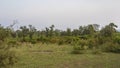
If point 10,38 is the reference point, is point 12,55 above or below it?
below

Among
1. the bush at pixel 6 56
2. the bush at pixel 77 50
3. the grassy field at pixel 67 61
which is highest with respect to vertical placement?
the bush at pixel 6 56

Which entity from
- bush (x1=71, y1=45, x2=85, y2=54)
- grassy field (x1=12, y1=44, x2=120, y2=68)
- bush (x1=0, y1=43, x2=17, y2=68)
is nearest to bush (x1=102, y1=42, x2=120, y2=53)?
bush (x1=71, y1=45, x2=85, y2=54)

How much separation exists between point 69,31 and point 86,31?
12.9 ft

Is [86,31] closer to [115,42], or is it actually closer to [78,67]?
[115,42]

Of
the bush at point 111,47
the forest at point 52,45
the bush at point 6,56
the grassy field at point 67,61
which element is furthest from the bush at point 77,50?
the bush at point 6,56

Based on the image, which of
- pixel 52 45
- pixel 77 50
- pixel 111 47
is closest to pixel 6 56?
pixel 77 50

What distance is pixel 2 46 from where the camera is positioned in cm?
1138

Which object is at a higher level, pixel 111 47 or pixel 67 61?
pixel 111 47

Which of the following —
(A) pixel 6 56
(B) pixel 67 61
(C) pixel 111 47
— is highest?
(A) pixel 6 56

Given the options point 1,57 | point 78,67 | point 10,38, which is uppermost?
point 10,38

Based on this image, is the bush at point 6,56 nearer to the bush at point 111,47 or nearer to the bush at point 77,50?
the bush at point 77,50

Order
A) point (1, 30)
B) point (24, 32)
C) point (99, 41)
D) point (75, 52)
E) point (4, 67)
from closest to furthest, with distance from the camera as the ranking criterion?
point (1, 30)
point (4, 67)
point (75, 52)
point (99, 41)
point (24, 32)

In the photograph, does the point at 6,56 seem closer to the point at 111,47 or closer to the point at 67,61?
the point at 67,61

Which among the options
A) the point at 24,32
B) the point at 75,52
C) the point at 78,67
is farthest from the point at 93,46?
the point at 24,32
